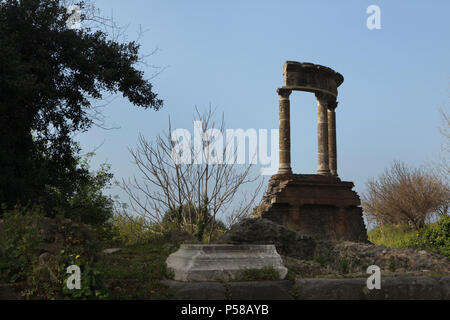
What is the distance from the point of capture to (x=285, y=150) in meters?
18.7

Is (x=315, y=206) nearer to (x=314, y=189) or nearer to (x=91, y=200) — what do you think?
(x=314, y=189)

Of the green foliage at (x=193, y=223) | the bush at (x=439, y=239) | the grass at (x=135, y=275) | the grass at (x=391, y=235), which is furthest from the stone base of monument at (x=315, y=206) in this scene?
the grass at (x=135, y=275)

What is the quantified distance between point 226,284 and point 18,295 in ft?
8.90

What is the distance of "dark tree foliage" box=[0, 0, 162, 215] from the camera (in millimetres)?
10531

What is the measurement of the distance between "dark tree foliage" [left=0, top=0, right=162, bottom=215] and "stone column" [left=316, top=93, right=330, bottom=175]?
30.1ft

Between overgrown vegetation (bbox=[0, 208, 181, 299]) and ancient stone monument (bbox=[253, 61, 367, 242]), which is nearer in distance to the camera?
overgrown vegetation (bbox=[0, 208, 181, 299])

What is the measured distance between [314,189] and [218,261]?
1172 centimetres

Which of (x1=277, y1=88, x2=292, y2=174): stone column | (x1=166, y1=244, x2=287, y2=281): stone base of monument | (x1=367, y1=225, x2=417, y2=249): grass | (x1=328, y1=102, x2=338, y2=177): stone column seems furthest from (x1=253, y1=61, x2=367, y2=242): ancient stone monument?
(x1=166, y1=244, x2=287, y2=281): stone base of monument

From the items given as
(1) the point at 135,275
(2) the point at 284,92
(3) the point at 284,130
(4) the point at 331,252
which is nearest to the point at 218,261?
(1) the point at 135,275

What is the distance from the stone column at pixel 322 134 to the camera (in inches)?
779

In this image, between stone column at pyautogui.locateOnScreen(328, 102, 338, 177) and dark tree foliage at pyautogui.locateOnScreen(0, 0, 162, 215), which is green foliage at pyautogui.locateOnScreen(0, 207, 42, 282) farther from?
stone column at pyautogui.locateOnScreen(328, 102, 338, 177)

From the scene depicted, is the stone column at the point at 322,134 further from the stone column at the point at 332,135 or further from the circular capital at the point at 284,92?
the circular capital at the point at 284,92

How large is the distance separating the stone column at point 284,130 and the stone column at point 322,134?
182 cm

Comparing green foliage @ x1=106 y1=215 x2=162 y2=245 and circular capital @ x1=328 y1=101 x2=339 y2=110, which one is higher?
circular capital @ x1=328 y1=101 x2=339 y2=110
